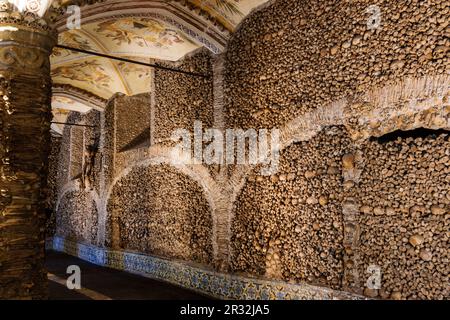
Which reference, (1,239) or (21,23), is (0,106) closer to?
(21,23)

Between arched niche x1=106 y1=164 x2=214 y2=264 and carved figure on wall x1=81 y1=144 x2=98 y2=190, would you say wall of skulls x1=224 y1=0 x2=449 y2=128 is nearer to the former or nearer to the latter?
arched niche x1=106 y1=164 x2=214 y2=264

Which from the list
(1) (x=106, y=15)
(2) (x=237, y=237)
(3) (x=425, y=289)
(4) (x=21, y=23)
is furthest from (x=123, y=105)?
(3) (x=425, y=289)

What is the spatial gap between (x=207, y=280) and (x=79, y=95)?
5909 mm

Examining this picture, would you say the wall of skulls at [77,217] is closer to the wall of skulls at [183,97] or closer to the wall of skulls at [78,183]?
the wall of skulls at [78,183]

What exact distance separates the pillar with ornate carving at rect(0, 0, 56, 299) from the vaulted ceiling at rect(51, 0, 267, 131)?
52cm

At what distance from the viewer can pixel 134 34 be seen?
6.86 m

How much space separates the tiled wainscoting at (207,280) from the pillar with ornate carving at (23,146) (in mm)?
2501

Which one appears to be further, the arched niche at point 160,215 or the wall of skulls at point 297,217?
the arched niche at point 160,215

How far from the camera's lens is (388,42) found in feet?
12.8

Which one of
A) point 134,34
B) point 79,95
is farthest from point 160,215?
point 79,95

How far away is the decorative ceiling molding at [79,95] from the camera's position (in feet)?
31.7

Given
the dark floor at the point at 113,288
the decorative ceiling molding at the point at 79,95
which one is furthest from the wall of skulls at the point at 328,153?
the decorative ceiling molding at the point at 79,95

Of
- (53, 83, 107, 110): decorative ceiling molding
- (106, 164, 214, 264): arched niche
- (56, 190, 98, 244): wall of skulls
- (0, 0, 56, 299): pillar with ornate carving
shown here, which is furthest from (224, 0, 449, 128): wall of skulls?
(56, 190, 98, 244): wall of skulls

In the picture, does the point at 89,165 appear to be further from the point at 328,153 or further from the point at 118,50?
the point at 328,153
